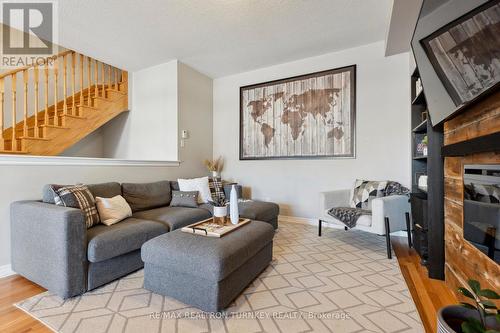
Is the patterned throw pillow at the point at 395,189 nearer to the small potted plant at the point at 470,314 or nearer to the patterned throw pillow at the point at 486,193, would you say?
the patterned throw pillow at the point at 486,193

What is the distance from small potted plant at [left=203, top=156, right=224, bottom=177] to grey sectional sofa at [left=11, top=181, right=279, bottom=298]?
6.51ft

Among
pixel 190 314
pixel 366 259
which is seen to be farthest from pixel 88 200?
pixel 366 259

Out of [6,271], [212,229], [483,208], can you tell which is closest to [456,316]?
[483,208]

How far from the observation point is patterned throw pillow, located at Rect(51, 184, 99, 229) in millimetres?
1964

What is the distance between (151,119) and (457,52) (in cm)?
401

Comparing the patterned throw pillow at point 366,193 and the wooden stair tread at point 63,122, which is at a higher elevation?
the wooden stair tread at point 63,122

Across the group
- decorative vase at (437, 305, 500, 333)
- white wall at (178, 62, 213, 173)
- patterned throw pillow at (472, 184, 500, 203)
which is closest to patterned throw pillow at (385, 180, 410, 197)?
patterned throw pillow at (472, 184, 500, 203)

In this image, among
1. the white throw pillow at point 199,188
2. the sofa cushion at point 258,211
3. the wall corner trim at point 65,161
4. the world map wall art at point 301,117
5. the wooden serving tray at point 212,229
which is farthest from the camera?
the world map wall art at point 301,117

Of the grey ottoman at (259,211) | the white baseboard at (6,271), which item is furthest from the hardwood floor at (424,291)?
the white baseboard at (6,271)

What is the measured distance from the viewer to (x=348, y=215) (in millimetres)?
2646

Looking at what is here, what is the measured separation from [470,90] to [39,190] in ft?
11.6

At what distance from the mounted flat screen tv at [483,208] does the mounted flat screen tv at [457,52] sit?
1.44ft

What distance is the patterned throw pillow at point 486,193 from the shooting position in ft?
4.15

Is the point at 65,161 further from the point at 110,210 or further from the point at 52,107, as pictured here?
the point at 52,107
